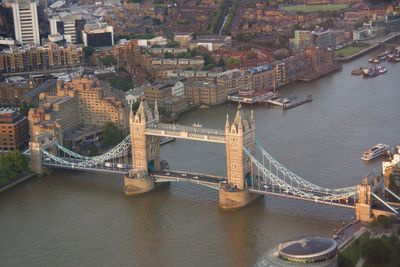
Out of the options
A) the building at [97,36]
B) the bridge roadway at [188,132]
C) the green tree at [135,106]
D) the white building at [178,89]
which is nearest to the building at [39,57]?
the building at [97,36]

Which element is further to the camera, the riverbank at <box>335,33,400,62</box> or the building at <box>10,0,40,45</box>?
the building at <box>10,0,40,45</box>

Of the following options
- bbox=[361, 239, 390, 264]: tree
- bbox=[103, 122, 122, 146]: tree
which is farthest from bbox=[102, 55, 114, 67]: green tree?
bbox=[361, 239, 390, 264]: tree

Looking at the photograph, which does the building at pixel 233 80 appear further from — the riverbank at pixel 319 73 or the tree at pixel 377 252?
the tree at pixel 377 252

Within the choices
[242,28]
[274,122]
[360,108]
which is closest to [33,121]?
[274,122]

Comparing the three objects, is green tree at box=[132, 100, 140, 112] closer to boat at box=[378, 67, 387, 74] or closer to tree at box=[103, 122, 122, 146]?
tree at box=[103, 122, 122, 146]

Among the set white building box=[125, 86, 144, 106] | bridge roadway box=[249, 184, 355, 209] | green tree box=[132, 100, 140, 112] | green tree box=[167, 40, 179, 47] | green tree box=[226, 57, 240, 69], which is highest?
green tree box=[167, 40, 179, 47]

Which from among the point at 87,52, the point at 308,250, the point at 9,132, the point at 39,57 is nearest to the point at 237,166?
the point at 308,250
